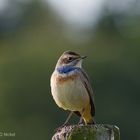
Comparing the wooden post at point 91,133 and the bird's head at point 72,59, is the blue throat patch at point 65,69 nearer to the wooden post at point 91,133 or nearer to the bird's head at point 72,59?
the bird's head at point 72,59

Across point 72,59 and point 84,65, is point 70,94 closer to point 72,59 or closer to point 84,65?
point 72,59

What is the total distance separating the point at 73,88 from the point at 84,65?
Result: 25.1 meters

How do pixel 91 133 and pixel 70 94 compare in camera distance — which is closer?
pixel 91 133

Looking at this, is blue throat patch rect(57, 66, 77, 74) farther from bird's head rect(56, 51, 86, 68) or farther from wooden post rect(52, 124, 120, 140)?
wooden post rect(52, 124, 120, 140)

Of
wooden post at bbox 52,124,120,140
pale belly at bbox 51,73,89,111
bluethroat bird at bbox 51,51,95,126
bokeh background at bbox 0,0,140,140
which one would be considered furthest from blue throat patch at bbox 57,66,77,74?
bokeh background at bbox 0,0,140,140

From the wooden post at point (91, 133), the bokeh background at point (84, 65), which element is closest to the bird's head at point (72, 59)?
the wooden post at point (91, 133)

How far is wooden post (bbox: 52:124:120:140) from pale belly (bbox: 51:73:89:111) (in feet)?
10.1

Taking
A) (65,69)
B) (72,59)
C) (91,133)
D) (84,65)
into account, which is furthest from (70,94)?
(84,65)

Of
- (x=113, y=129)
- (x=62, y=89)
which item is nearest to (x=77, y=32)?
(x=62, y=89)

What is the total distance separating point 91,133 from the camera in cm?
1111

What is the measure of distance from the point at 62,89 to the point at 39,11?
5810 centimetres

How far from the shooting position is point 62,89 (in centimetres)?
1438

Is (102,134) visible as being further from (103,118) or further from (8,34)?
(8,34)

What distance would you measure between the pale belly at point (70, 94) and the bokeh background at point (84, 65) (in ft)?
47.8
